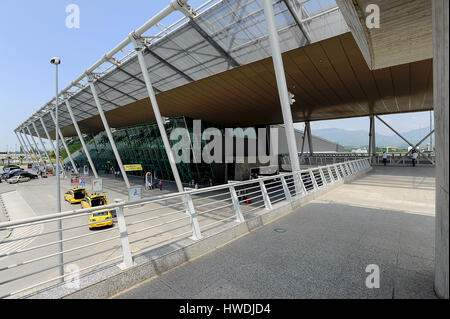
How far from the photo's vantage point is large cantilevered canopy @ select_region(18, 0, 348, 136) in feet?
34.8

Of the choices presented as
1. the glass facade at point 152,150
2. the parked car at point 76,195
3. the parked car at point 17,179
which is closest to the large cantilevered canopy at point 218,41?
the glass facade at point 152,150

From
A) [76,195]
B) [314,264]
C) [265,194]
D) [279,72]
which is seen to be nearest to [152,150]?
[76,195]

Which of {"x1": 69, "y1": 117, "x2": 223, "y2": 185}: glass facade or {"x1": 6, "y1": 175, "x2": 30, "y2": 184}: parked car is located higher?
{"x1": 69, "y1": 117, "x2": 223, "y2": 185}: glass facade

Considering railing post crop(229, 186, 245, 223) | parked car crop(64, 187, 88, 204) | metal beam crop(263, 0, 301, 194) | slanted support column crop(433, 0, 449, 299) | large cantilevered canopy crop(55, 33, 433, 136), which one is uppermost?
large cantilevered canopy crop(55, 33, 433, 136)

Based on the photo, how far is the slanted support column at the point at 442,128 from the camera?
212 centimetres

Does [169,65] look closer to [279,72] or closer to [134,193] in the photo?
[134,193]

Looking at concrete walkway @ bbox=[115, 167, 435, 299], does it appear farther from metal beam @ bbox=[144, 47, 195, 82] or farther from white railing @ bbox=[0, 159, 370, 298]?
metal beam @ bbox=[144, 47, 195, 82]

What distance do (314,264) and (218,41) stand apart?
13.0 meters

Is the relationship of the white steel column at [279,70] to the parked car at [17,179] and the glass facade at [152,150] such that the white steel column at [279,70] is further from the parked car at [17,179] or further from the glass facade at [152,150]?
the parked car at [17,179]

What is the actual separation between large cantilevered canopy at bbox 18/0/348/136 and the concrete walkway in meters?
9.50

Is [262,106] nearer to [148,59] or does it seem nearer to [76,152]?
[148,59]

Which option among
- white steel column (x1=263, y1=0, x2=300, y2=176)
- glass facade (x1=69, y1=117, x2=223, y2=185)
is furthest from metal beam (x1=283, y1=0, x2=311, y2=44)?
glass facade (x1=69, y1=117, x2=223, y2=185)

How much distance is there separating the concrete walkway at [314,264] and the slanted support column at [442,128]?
556 millimetres
